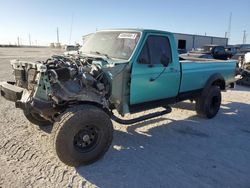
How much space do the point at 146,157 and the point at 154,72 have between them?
1.63m

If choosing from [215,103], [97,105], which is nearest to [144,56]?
[97,105]

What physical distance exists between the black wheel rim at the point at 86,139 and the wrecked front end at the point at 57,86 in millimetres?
447

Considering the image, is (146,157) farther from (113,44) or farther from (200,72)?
(200,72)

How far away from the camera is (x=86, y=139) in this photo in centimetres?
417

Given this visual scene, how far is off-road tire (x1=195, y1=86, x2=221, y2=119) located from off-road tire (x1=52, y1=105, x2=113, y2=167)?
3.24m

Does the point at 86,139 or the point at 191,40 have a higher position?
the point at 191,40

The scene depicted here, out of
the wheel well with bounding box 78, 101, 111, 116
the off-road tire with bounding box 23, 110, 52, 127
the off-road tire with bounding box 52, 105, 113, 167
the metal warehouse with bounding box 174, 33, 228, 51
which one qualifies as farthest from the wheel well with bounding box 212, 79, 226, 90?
the metal warehouse with bounding box 174, 33, 228, 51

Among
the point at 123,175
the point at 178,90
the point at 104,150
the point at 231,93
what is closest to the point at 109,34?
the point at 178,90

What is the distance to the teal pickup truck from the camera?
395 centimetres

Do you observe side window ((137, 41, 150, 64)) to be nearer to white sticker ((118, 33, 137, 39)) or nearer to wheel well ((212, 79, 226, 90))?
white sticker ((118, 33, 137, 39))

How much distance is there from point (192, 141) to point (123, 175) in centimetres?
200

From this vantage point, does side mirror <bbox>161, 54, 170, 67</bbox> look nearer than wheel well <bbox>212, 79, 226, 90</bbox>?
Yes

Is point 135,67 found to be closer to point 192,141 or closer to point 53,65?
point 53,65

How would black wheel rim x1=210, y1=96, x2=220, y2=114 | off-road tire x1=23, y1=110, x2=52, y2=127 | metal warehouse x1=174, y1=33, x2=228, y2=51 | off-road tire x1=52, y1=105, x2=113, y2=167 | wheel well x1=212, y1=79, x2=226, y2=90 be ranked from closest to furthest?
off-road tire x1=52, y1=105, x2=113, y2=167
off-road tire x1=23, y1=110, x2=52, y2=127
black wheel rim x1=210, y1=96, x2=220, y2=114
wheel well x1=212, y1=79, x2=226, y2=90
metal warehouse x1=174, y1=33, x2=228, y2=51
